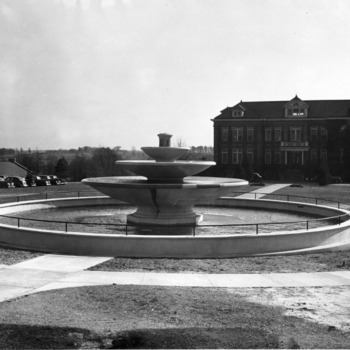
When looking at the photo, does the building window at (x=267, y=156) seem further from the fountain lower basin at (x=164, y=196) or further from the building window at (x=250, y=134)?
the fountain lower basin at (x=164, y=196)

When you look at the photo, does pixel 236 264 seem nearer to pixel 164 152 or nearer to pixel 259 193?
pixel 164 152

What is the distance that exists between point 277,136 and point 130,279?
6271 cm

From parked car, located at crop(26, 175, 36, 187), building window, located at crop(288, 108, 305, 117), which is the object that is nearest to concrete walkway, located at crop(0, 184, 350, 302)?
parked car, located at crop(26, 175, 36, 187)

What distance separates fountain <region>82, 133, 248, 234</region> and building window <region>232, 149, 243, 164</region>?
172ft

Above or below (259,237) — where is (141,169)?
above

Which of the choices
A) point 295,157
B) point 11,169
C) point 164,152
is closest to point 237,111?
point 295,157

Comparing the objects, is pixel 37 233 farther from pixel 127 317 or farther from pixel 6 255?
pixel 127 317

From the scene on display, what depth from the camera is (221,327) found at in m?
8.99

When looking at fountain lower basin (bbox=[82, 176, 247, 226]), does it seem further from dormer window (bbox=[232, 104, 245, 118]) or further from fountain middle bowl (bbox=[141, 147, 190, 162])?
dormer window (bbox=[232, 104, 245, 118])

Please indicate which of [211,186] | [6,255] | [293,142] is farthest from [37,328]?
[293,142]

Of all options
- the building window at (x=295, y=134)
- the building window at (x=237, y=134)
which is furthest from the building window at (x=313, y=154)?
the building window at (x=237, y=134)

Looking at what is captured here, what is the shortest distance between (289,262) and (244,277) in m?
2.84

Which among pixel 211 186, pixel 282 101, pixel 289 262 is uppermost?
pixel 282 101

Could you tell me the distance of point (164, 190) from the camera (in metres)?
19.1
